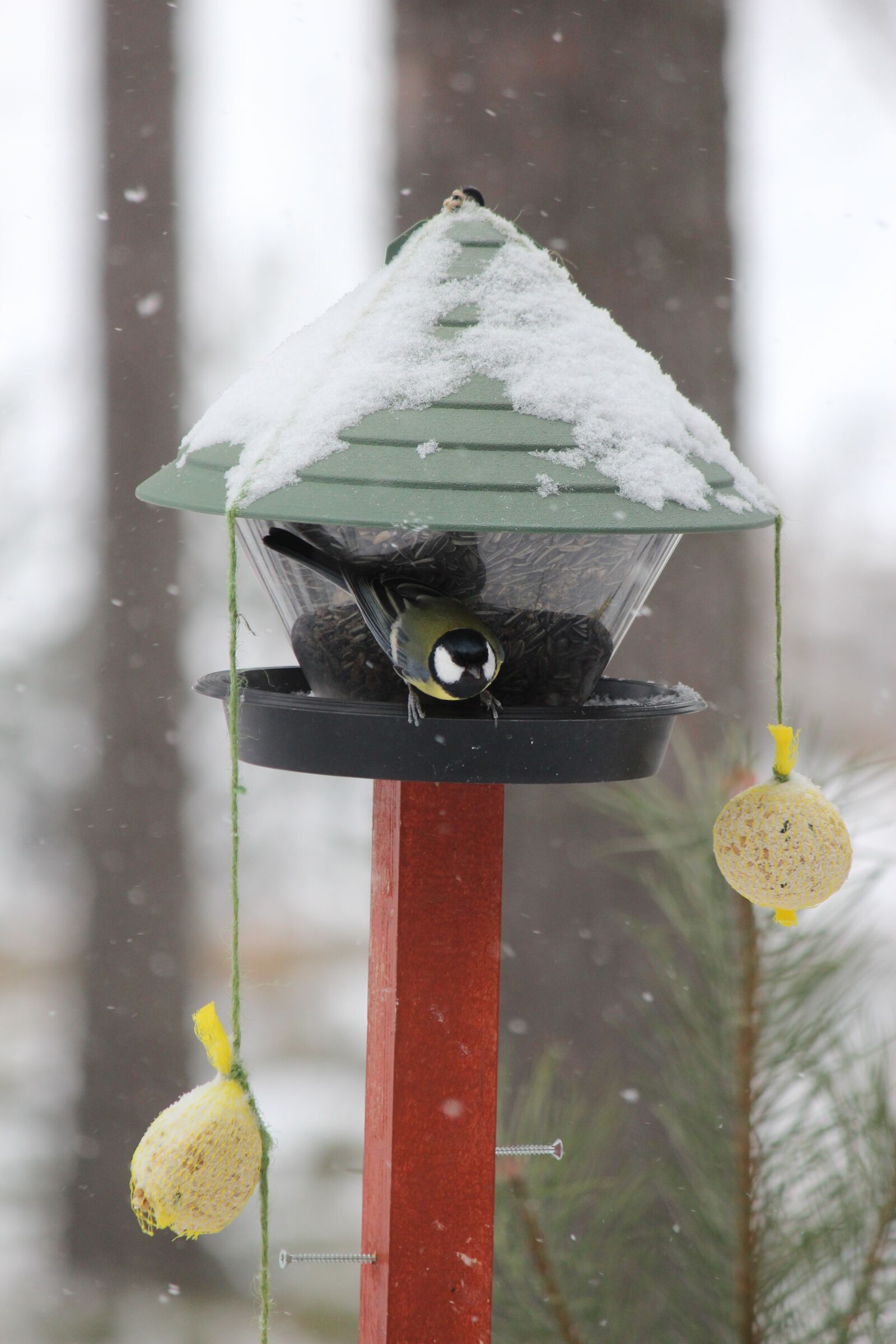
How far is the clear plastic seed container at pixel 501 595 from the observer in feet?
2.97

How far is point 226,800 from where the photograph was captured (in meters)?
2.29

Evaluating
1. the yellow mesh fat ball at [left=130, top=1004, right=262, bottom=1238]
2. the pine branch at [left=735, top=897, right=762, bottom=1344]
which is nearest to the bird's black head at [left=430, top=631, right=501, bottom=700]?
the yellow mesh fat ball at [left=130, top=1004, right=262, bottom=1238]

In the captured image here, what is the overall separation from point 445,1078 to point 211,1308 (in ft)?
6.09

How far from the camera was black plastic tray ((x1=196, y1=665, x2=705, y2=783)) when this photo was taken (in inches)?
33.0

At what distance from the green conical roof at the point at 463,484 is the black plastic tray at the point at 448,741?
6.5 inches

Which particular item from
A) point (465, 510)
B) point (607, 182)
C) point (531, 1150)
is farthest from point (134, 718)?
point (465, 510)

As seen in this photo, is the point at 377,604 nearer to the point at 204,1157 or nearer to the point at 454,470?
the point at 454,470

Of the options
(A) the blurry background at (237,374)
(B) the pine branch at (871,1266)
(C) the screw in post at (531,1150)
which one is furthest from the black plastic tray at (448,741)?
(A) the blurry background at (237,374)

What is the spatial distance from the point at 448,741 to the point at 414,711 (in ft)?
0.11

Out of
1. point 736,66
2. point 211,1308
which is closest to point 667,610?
point 736,66

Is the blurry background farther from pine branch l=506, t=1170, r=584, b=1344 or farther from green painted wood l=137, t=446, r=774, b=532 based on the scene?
green painted wood l=137, t=446, r=774, b=532

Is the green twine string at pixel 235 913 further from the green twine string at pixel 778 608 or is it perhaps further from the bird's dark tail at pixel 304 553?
the green twine string at pixel 778 608

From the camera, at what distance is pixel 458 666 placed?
0.80 m

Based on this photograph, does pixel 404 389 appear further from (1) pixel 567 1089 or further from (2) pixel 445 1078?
(1) pixel 567 1089
